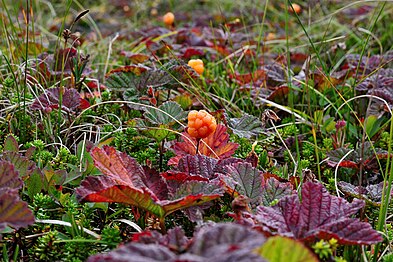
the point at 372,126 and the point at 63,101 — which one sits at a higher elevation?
the point at 63,101

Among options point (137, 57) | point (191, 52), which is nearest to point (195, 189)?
point (137, 57)

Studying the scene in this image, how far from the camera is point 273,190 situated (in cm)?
127

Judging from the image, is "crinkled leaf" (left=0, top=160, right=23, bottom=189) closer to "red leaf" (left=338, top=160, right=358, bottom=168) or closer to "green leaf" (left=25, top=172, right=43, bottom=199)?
"green leaf" (left=25, top=172, right=43, bottom=199)

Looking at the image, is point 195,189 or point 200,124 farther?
point 200,124

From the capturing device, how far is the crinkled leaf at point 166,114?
1.61 meters

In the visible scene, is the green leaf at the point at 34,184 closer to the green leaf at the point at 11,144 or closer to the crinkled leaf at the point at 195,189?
the green leaf at the point at 11,144

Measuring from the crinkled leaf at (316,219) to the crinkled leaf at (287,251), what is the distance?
0.57 ft

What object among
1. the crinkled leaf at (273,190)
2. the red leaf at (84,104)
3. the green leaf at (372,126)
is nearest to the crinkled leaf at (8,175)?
the crinkled leaf at (273,190)

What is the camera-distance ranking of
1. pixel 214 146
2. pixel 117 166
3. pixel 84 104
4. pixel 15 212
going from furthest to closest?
1. pixel 84 104
2. pixel 214 146
3. pixel 117 166
4. pixel 15 212

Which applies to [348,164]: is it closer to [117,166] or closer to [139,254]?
[117,166]

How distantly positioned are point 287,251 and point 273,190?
443mm

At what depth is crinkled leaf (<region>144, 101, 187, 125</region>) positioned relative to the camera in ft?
5.27

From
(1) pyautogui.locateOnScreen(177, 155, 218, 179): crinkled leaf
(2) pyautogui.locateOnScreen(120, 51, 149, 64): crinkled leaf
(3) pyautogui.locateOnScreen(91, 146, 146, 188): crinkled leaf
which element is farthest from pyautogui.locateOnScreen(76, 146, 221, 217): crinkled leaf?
(2) pyautogui.locateOnScreen(120, 51, 149, 64): crinkled leaf

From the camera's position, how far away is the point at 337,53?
249 cm
